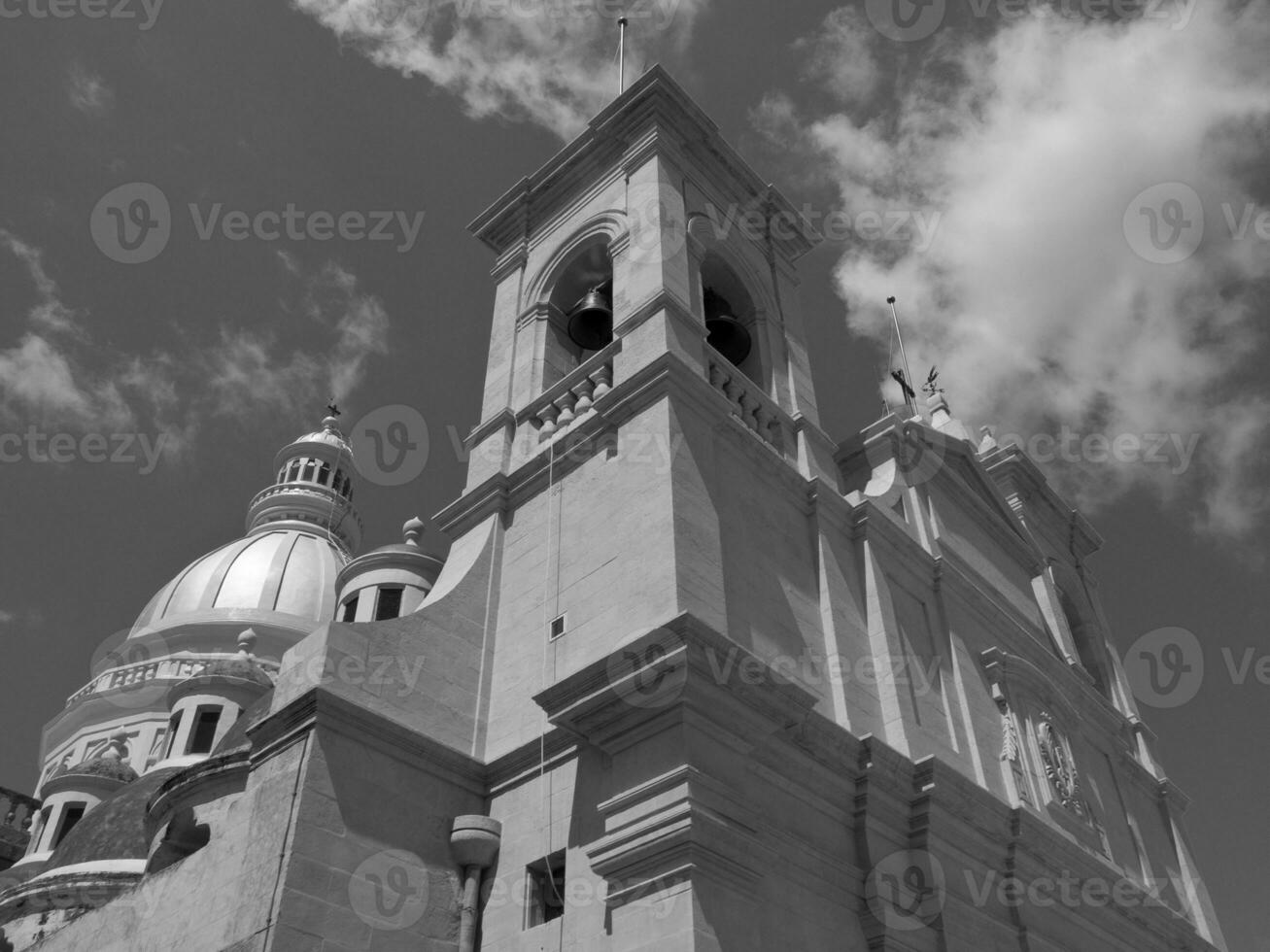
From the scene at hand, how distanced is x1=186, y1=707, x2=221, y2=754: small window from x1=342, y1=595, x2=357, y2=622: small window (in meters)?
6.82

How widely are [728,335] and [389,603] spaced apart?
852cm

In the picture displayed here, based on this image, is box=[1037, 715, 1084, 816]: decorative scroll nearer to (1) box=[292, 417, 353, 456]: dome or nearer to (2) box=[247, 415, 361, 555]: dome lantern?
(2) box=[247, 415, 361, 555]: dome lantern

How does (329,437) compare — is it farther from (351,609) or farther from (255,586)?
(351,609)

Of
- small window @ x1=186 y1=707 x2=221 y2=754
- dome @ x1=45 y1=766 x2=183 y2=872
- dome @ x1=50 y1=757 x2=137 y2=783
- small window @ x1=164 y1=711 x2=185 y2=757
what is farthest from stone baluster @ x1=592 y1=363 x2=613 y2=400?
dome @ x1=50 y1=757 x2=137 y2=783

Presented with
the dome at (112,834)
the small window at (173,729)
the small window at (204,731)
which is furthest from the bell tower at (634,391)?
the small window at (173,729)

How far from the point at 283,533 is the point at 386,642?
130ft

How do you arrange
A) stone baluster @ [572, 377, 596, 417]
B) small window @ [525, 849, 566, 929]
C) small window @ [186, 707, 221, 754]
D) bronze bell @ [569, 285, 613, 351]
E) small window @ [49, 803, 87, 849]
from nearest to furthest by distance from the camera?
small window @ [525, 849, 566, 929] → stone baluster @ [572, 377, 596, 417] → bronze bell @ [569, 285, 613, 351] → small window @ [186, 707, 221, 754] → small window @ [49, 803, 87, 849]

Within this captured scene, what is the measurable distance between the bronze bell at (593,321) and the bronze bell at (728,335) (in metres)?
1.68

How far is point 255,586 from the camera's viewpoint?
45.4 m

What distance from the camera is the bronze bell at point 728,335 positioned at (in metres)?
18.6

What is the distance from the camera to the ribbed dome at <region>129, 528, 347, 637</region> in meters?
43.6

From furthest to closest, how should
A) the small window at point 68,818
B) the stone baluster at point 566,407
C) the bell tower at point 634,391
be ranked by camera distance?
the small window at point 68,818, the stone baluster at point 566,407, the bell tower at point 634,391

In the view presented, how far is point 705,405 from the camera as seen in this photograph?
1486cm

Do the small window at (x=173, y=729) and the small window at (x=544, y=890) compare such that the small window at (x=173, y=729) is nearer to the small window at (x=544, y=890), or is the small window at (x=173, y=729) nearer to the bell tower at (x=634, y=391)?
the bell tower at (x=634, y=391)
